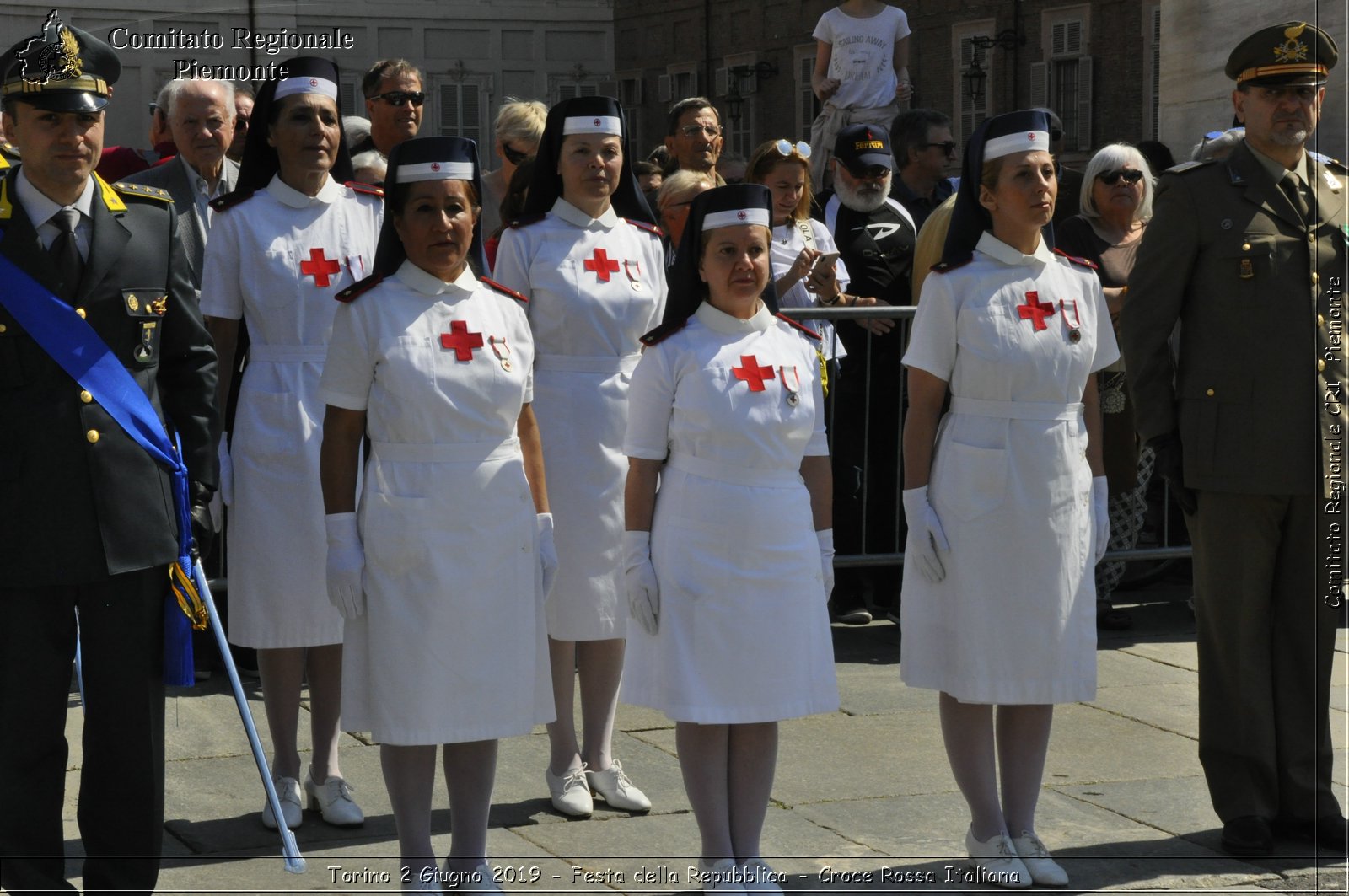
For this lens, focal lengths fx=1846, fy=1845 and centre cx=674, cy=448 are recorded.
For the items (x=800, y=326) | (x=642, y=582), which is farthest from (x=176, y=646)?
(x=800, y=326)

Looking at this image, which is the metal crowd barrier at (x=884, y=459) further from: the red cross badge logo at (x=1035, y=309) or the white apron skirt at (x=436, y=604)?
the white apron skirt at (x=436, y=604)

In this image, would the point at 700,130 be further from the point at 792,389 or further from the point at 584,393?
the point at 792,389

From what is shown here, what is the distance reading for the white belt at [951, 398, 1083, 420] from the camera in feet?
17.8

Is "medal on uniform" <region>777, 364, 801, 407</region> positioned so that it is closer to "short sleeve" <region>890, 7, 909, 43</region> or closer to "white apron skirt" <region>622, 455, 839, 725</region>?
"white apron skirt" <region>622, 455, 839, 725</region>

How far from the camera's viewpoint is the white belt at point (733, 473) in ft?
16.8

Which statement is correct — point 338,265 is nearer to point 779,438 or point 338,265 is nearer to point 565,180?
point 565,180

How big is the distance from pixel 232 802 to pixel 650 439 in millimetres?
2046

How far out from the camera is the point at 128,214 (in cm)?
491

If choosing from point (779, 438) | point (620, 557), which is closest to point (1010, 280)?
point (779, 438)

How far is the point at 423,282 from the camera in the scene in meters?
5.11

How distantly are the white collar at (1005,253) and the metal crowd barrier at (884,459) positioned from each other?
8.85ft

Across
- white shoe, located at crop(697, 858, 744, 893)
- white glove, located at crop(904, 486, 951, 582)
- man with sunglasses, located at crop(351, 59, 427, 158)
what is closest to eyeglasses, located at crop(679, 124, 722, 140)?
man with sunglasses, located at crop(351, 59, 427, 158)

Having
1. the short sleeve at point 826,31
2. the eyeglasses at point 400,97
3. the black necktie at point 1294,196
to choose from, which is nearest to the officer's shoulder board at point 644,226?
the black necktie at point 1294,196

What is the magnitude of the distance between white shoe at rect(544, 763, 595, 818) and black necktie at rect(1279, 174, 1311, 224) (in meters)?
2.91
